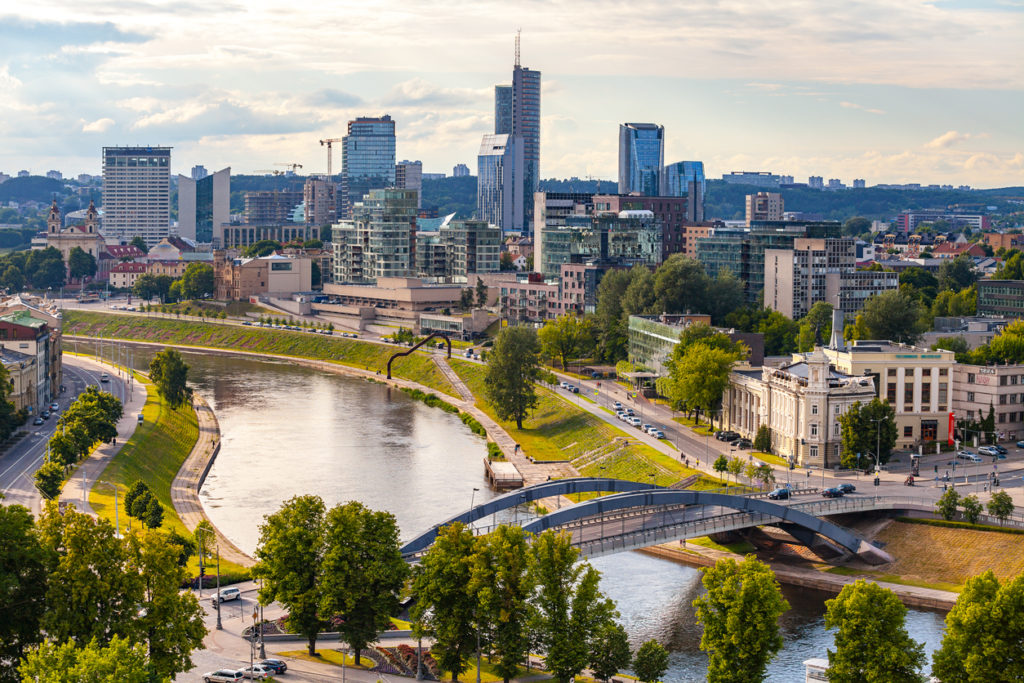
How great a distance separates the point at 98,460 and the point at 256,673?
34.5 m

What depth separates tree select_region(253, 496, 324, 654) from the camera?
1759 inches

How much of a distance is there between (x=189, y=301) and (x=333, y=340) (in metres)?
42.4

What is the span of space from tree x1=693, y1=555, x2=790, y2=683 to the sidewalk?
3051 centimetres

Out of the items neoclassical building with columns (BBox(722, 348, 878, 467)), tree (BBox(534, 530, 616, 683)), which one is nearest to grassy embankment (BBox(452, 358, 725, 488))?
neoclassical building with columns (BBox(722, 348, 878, 467))

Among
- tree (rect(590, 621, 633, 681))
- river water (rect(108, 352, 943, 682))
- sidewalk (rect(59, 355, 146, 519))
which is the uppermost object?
sidewalk (rect(59, 355, 146, 519))

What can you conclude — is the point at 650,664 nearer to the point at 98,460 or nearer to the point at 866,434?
the point at 866,434

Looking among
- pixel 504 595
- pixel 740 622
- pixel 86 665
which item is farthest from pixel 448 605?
pixel 86 665

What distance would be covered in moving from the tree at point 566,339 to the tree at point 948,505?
5515 centimetres

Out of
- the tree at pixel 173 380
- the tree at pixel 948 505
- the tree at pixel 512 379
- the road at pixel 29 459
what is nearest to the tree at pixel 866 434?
the tree at pixel 948 505

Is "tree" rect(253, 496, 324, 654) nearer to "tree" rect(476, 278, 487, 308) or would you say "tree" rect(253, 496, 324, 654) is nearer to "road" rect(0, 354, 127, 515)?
"road" rect(0, 354, 127, 515)

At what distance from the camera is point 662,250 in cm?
16025

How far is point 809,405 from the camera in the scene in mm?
72875

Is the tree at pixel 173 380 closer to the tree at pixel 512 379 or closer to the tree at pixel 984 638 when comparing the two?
A: the tree at pixel 512 379

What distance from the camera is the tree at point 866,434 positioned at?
71.2 metres
